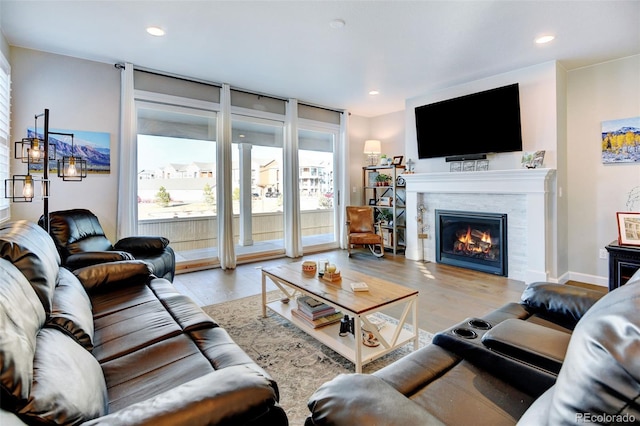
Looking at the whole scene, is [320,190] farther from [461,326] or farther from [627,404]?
[627,404]

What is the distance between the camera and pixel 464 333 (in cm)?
141

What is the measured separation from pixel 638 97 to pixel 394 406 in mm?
4665

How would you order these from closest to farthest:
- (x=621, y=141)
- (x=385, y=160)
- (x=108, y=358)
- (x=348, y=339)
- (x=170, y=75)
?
1. (x=108, y=358)
2. (x=348, y=339)
3. (x=621, y=141)
4. (x=170, y=75)
5. (x=385, y=160)

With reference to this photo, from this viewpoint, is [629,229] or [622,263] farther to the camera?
[629,229]

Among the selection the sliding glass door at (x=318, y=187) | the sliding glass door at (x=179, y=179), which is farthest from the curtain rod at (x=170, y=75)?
the sliding glass door at (x=318, y=187)

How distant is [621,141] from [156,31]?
17.0 ft

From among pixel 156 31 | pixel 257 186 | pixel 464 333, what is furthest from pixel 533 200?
pixel 156 31

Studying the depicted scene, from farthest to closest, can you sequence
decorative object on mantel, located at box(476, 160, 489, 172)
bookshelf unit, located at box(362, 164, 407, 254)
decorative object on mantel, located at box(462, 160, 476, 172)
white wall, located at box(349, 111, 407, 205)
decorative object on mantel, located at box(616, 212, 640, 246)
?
white wall, located at box(349, 111, 407, 205)
bookshelf unit, located at box(362, 164, 407, 254)
decorative object on mantel, located at box(462, 160, 476, 172)
decorative object on mantel, located at box(476, 160, 489, 172)
decorative object on mantel, located at box(616, 212, 640, 246)

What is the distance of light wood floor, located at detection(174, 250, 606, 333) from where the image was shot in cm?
304

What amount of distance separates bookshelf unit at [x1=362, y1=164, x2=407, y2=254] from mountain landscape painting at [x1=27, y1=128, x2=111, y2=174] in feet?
14.0

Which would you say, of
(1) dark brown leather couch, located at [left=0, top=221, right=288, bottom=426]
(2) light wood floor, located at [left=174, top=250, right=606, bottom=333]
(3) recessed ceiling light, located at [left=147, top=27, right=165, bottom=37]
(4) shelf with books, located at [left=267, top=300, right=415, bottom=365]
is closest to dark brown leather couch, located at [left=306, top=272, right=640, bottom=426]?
(1) dark brown leather couch, located at [left=0, top=221, right=288, bottom=426]

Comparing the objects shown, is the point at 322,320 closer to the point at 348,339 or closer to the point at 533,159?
the point at 348,339

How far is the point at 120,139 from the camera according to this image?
397 centimetres

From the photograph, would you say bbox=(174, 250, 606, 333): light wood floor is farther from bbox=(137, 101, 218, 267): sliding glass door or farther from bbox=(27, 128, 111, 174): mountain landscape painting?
bbox=(27, 128, 111, 174): mountain landscape painting
